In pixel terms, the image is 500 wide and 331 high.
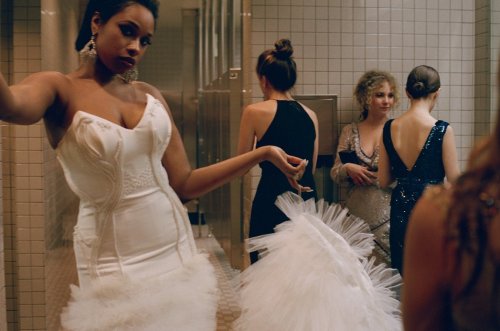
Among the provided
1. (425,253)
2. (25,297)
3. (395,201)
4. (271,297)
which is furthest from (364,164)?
(425,253)

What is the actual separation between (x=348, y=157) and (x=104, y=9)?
8.85 ft

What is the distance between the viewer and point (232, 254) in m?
5.94

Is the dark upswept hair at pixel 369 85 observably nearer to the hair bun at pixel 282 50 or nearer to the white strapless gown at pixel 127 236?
the hair bun at pixel 282 50

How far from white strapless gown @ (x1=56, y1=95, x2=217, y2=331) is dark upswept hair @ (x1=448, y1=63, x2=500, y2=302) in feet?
3.70

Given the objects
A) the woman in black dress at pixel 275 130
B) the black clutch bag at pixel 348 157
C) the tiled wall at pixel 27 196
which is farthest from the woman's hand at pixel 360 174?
the tiled wall at pixel 27 196

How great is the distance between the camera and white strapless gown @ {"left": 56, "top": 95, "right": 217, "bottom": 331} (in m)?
1.68

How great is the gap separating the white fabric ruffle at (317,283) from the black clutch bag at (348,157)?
2338 millimetres

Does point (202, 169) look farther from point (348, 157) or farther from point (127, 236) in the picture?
point (348, 157)

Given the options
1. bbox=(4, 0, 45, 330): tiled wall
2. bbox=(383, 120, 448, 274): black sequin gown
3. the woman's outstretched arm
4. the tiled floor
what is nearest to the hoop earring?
the woman's outstretched arm

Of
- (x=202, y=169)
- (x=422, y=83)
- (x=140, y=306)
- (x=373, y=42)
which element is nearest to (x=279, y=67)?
(x=422, y=83)

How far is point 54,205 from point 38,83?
2.23m

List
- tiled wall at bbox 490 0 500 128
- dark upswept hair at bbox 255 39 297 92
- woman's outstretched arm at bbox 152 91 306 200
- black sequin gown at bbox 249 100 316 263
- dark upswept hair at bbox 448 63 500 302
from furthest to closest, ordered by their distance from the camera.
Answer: tiled wall at bbox 490 0 500 128 → dark upswept hair at bbox 255 39 297 92 → black sequin gown at bbox 249 100 316 263 → woman's outstretched arm at bbox 152 91 306 200 → dark upswept hair at bbox 448 63 500 302

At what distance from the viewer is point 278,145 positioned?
11.2 feet

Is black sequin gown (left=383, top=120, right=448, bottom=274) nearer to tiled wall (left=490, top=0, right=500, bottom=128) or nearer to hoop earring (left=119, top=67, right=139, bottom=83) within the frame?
tiled wall (left=490, top=0, right=500, bottom=128)
